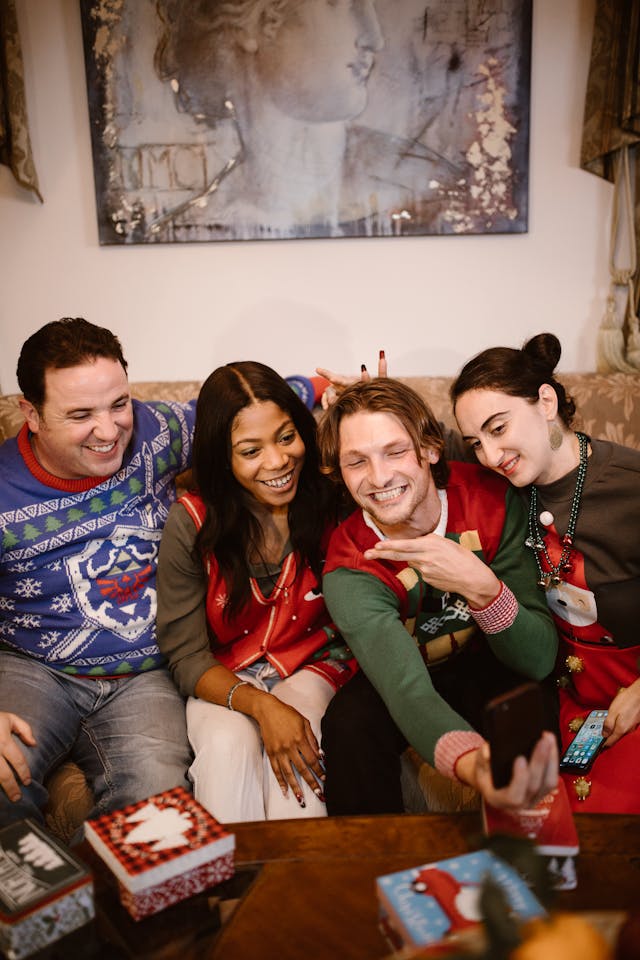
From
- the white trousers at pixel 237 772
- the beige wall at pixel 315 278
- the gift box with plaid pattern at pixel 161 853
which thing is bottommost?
the white trousers at pixel 237 772

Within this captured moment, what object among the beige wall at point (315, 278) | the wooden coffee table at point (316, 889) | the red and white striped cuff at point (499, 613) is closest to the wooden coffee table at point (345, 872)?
the wooden coffee table at point (316, 889)

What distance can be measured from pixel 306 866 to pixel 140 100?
2.18 meters

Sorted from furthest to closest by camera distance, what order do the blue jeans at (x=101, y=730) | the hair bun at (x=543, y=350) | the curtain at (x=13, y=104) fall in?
the curtain at (x=13, y=104) → the hair bun at (x=543, y=350) → the blue jeans at (x=101, y=730)

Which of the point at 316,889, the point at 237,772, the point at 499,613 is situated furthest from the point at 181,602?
the point at 316,889

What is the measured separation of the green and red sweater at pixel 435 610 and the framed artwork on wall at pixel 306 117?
107 centimetres

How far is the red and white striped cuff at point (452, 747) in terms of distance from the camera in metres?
1.21

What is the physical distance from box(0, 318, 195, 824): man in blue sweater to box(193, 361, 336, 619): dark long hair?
190 millimetres

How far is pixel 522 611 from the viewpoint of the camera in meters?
1.53

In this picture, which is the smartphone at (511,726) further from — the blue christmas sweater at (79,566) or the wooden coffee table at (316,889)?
the blue christmas sweater at (79,566)

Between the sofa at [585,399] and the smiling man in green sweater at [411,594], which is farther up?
the sofa at [585,399]

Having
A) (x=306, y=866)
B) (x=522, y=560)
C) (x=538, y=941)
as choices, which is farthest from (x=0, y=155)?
(x=538, y=941)

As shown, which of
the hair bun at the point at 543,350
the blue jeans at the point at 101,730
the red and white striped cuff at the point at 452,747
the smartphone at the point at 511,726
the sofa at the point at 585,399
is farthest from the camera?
the sofa at the point at 585,399

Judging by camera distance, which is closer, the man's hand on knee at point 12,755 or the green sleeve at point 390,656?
the green sleeve at point 390,656

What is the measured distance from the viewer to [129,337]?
2555 millimetres
